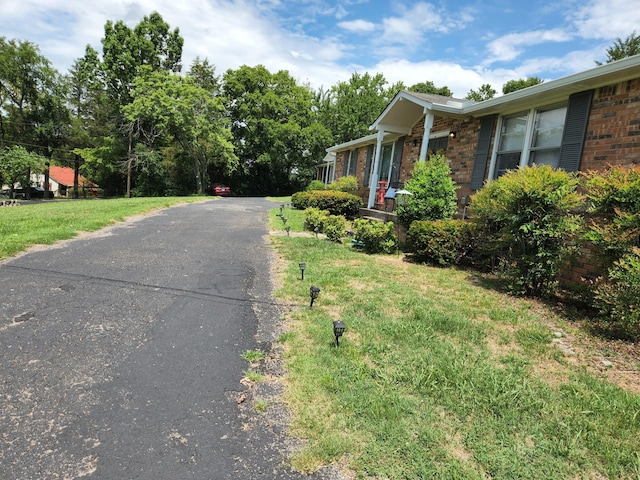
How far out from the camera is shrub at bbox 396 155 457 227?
7516 mm

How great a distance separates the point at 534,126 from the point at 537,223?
3235mm

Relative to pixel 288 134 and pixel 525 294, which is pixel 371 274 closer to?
pixel 525 294

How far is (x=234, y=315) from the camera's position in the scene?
4289 millimetres

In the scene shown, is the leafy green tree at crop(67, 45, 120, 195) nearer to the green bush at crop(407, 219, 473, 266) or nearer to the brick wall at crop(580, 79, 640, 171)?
the green bush at crop(407, 219, 473, 266)

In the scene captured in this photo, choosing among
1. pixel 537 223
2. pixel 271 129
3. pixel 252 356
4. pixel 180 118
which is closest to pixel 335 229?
pixel 537 223

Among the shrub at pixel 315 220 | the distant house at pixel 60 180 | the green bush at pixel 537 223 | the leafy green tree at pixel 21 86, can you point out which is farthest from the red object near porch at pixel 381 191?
the distant house at pixel 60 180

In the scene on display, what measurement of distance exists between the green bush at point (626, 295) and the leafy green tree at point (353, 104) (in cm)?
3390

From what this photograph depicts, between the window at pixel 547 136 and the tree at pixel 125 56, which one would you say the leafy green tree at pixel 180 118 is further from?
the window at pixel 547 136

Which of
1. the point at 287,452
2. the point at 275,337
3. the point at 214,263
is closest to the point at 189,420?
the point at 287,452

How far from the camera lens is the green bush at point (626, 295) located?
3551 mm

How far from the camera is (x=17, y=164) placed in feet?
101

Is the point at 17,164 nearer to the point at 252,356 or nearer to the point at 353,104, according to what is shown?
the point at 353,104

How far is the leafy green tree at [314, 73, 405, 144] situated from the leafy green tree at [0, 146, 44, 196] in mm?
25943

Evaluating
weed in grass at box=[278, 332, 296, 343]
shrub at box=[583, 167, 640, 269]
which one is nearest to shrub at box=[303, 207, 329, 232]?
weed in grass at box=[278, 332, 296, 343]
